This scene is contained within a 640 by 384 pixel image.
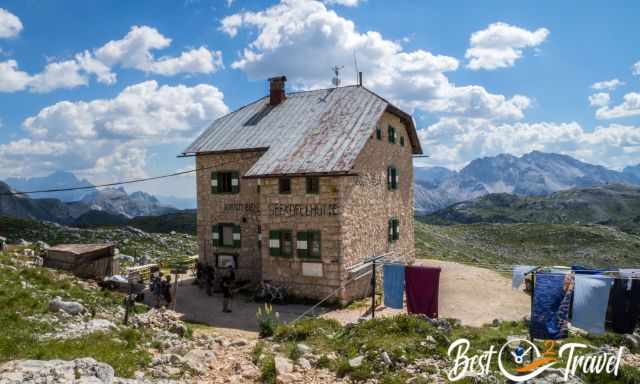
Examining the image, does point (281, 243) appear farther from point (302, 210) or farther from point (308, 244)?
point (302, 210)

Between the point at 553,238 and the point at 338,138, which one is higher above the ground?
the point at 338,138

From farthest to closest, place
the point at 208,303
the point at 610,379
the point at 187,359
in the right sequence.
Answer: the point at 208,303 → the point at 187,359 → the point at 610,379

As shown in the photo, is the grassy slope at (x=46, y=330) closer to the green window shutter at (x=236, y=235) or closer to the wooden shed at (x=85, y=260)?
the wooden shed at (x=85, y=260)

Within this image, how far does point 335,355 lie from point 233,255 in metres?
13.4

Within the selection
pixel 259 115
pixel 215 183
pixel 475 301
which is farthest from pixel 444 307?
pixel 259 115

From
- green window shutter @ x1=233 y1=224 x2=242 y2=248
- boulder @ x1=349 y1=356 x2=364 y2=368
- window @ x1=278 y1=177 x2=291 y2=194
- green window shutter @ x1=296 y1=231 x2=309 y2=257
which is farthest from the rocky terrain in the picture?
boulder @ x1=349 y1=356 x2=364 y2=368

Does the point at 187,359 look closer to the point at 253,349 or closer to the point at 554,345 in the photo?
the point at 253,349

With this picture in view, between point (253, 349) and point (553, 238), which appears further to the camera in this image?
point (553, 238)

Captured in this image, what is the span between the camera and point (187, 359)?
10484 mm

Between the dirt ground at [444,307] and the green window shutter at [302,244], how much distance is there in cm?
227

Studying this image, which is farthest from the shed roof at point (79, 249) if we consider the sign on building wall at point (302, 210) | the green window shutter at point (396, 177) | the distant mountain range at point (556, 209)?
the distant mountain range at point (556, 209)

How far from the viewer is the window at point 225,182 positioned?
76.4 ft

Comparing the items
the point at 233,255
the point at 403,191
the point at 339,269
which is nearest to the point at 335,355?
the point at 339,269

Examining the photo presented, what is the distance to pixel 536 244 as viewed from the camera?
68.4m
